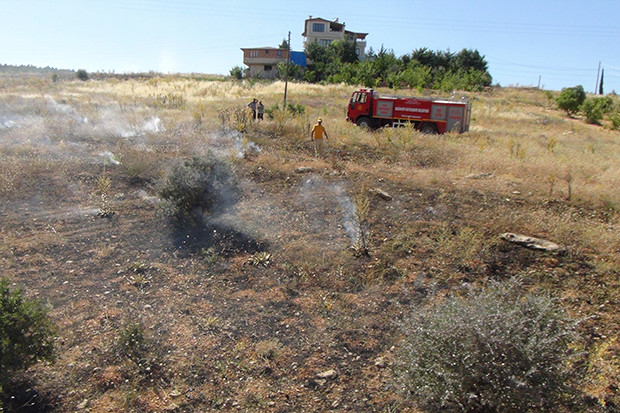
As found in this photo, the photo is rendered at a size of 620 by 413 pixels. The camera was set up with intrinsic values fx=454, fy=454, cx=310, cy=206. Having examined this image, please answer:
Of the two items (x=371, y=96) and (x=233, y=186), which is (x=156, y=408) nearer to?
(x=233, y=186)

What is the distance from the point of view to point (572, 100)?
3167 centimetres

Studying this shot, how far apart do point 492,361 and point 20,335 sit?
3.71 m

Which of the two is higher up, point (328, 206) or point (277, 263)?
point (328, 206)

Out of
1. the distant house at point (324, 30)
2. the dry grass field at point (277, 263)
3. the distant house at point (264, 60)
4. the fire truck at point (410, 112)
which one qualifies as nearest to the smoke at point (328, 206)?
the dry grass field at point (277, 263)

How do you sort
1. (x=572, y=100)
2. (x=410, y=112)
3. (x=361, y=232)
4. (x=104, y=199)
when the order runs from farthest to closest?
(x=572, y=100)
(x=410, y=112)
(x=104, y=199)
(x=361, y=232)

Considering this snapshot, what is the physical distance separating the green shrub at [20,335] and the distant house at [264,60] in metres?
55.3

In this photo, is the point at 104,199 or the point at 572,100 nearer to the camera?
the point at 104,199

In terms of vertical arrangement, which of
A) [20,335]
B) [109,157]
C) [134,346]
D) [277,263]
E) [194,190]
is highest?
[109,157]

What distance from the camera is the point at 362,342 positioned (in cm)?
466

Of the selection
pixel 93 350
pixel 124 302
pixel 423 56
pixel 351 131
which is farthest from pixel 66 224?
pixel 423 56

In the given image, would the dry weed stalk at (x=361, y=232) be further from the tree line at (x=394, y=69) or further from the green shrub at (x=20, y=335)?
the tree line at (x=394, y=69)

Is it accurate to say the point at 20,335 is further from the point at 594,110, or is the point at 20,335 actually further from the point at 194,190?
the point at 594,110

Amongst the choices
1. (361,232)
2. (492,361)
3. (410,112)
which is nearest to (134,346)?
(492,361)

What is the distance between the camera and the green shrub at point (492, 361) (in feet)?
10.6
